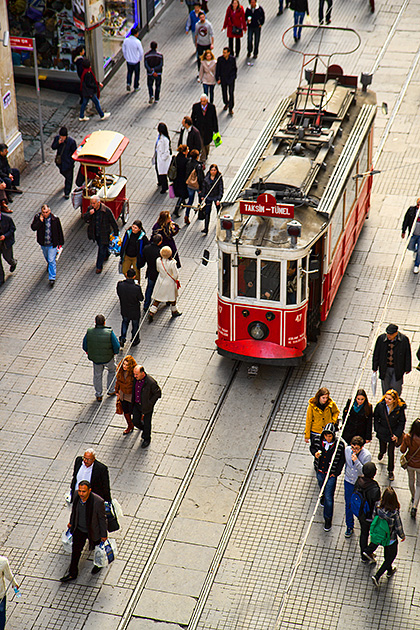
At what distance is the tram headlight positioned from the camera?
16803 millimetres

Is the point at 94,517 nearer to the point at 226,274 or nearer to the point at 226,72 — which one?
the point at 226,274

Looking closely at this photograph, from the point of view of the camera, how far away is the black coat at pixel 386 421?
14.5 m

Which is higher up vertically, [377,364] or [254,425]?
[377,364]

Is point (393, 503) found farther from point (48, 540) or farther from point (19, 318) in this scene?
point (19, 318)

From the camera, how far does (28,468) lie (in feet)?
50.9

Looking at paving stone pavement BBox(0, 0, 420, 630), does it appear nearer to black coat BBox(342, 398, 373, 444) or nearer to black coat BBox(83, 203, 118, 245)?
black coat BBox(83, 203, 118, 245)

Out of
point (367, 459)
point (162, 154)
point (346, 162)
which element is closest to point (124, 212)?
point (162, 154)

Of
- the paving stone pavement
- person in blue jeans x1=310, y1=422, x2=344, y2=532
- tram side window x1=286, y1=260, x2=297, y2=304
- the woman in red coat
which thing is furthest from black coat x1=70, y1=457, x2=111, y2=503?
the woman in red coat

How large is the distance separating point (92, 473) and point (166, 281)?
5693mm

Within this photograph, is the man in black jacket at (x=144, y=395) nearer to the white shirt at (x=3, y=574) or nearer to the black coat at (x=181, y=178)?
the white shirt at (x=3, y=574)

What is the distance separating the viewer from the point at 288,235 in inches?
638

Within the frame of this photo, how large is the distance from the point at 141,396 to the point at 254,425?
2.06 metres

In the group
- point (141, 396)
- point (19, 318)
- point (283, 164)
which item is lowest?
point (19, 318)

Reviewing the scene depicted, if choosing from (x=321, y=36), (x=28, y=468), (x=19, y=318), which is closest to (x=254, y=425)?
(x=28, y=468)
